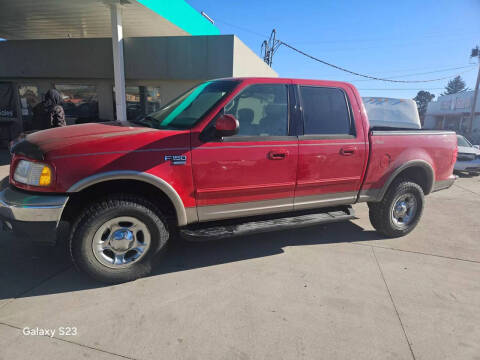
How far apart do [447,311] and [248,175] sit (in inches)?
87.7

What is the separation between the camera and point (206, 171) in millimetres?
2963

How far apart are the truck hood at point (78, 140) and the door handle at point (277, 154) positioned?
1.05 m

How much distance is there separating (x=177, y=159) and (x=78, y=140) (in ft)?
2.81

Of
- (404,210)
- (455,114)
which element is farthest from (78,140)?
(455,114)

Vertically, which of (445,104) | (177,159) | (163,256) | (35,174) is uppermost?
(445,104)

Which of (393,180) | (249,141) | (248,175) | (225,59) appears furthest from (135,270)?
(225,59)

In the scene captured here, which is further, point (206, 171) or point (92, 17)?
point (92, 17)

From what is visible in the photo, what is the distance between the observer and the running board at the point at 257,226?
305cm

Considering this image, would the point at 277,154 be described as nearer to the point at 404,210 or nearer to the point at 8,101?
the point at 404,210

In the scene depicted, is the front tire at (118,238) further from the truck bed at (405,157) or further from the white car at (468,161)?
the white car at (468,161)

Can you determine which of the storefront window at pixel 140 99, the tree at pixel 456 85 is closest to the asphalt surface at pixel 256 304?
the storefront window at pixel 140 99

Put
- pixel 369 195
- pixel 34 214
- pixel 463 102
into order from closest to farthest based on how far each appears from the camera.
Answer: pixel 34 214, pixel 369 195, pixel 463 102

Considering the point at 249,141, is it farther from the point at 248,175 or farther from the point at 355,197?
the point at 355,197

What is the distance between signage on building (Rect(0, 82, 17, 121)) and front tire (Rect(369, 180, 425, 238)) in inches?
560
